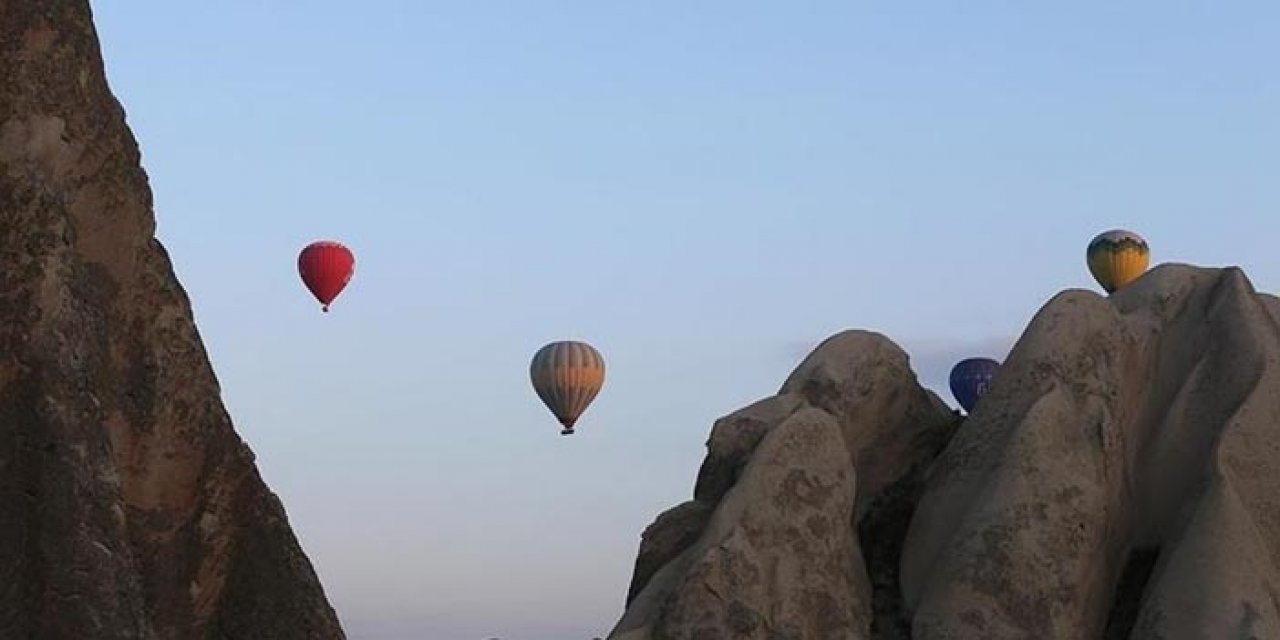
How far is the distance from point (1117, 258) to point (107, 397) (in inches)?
1557

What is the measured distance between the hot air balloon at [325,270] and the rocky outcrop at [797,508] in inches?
771

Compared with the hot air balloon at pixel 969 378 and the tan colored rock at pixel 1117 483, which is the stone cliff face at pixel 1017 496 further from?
the hot air balloon at pixel 969 378

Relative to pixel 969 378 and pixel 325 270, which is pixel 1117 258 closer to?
pixel 969 378

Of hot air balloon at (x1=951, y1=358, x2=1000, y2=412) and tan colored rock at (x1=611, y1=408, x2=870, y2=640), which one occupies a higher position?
hot air balloon at (x1=951, y1=358, x2=1000, y2=412)

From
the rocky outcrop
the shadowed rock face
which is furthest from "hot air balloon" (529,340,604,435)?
the shadowed rock face

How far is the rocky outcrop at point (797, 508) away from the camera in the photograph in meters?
24.2

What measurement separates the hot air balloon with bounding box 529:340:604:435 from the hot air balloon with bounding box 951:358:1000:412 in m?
6.94

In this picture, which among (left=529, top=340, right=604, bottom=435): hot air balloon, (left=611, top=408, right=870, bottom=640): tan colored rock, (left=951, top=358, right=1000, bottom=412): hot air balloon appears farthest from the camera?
(left=529, top=340, right=604, bottom=435): hot air balloon

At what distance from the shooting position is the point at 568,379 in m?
45.8

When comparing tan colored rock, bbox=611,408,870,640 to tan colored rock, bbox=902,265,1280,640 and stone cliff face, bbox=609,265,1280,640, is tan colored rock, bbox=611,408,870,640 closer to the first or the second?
stone cliff face, bbox=609,265,1280,640

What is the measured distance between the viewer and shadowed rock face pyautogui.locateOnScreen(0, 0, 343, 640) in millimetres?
7535

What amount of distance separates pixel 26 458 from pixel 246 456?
3.50 feet

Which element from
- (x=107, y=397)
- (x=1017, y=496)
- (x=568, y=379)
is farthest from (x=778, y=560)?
(x=568, y=379)

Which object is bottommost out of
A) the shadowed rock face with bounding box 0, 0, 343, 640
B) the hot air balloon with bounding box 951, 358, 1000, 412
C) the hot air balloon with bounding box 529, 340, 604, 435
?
the shadowed rock face with bounding box 0, 0, 343, 640
